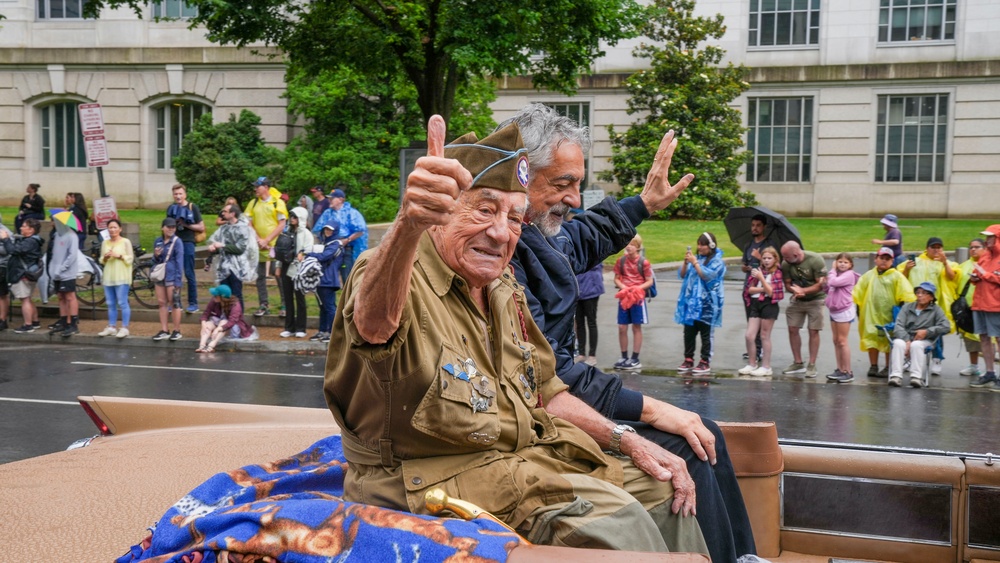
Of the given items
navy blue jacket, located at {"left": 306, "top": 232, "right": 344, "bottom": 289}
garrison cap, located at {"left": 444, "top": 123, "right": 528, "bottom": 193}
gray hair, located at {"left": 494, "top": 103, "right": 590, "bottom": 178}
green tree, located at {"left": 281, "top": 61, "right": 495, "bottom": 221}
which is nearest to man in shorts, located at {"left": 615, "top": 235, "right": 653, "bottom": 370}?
navy blue jacket, located at {"left": 306, "top": 232, "right": 344, "bottom": 289}

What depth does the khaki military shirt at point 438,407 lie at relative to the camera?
97.0 inches

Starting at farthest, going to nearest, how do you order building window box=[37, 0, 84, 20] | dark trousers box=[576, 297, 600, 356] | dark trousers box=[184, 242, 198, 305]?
building window box=[37, 0, 84, 20] < dark trousers box=[184, 242, 198, 305] < dark trousers box=[576, 297, 600, 356]

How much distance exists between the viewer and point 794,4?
29.6 meters

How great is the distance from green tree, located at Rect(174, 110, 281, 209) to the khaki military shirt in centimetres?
2490

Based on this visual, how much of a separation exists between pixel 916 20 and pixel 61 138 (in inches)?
1047

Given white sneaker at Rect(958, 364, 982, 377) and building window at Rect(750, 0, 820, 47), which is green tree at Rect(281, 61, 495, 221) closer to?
building window at Rect(750, 0, 820, 47)

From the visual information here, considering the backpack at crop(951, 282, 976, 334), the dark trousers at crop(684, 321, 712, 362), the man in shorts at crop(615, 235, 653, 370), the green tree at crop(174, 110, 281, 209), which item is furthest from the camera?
→ the green tree at crop(174, 110, 281, 209)

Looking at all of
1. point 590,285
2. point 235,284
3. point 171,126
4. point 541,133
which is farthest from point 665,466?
point 171,126

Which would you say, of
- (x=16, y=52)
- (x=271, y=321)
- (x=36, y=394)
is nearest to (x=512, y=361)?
(x=36, y=394)

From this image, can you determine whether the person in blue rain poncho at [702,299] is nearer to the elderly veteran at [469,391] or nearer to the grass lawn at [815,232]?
the grass lawn at [815,232]

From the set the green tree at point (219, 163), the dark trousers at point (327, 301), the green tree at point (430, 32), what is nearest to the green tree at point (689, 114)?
the green tree at point (219, 163)

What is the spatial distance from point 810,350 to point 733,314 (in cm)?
424

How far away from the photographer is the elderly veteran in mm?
2281

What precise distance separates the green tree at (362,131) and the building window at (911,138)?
40.3 feet
